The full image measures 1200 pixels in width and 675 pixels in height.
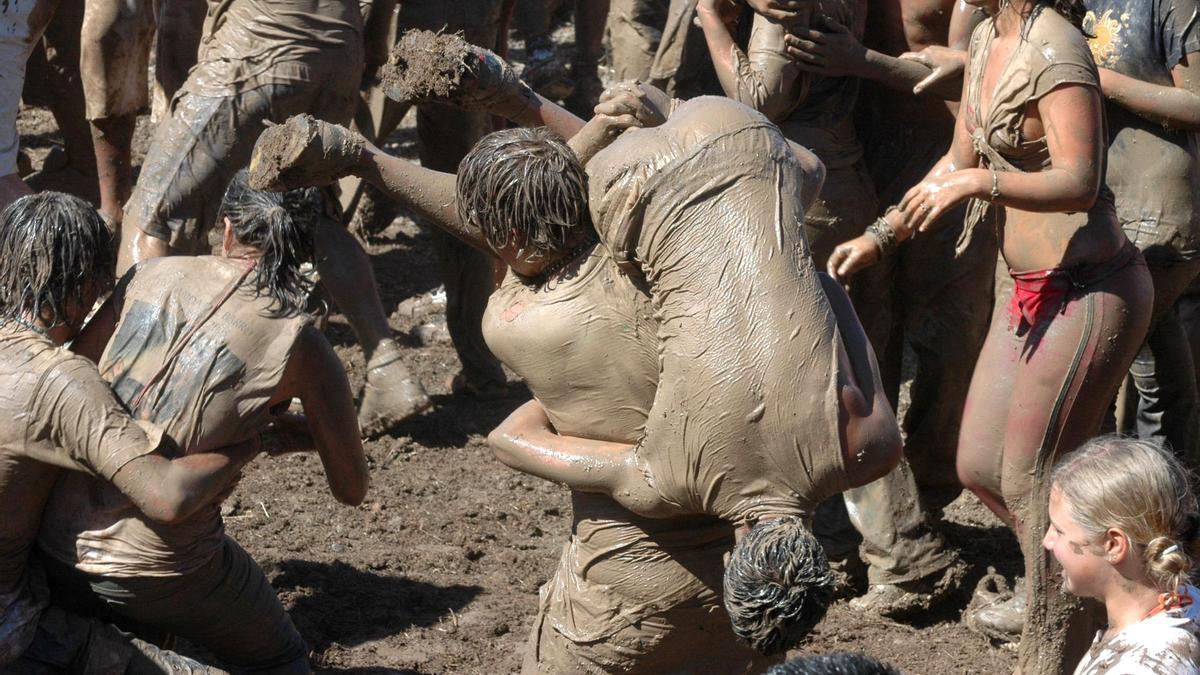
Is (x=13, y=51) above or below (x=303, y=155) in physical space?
below

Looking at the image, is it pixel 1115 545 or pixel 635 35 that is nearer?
pixel 1115 545

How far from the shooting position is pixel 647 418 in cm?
284

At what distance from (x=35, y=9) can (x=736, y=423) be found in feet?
11.6

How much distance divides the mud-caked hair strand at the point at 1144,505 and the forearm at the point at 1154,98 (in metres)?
1.90

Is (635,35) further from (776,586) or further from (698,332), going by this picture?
(776,586)

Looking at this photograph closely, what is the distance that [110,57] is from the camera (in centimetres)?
664

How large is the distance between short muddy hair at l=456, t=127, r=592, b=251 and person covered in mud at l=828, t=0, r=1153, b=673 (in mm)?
952

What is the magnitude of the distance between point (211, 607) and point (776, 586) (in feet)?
5.77

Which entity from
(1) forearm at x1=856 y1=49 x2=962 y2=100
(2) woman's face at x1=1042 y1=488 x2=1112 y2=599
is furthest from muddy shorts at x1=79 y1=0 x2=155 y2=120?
(2) woman's face at x1=1042 y1=488 x2=1112 y2=599

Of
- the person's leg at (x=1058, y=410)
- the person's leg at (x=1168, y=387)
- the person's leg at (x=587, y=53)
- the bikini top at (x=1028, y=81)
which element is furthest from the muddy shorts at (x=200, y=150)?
the person's leg at (x=587, y=53)

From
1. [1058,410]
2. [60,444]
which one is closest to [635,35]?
[1058,410]

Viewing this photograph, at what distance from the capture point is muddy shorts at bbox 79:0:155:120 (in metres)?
6.62

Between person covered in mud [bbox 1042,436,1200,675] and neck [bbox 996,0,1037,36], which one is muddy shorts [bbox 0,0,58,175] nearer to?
neck [bbox 996,0,1037,36]

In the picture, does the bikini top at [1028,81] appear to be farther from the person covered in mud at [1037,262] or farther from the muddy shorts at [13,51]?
the muddy shorts at [13,51]
